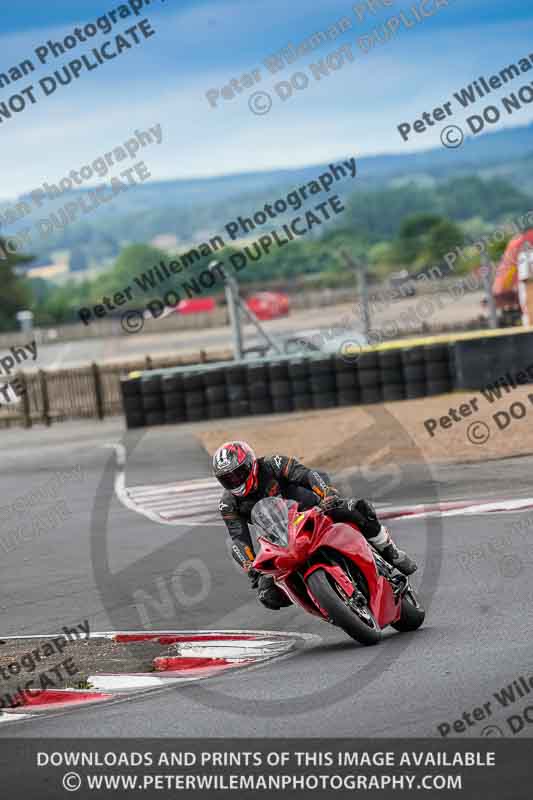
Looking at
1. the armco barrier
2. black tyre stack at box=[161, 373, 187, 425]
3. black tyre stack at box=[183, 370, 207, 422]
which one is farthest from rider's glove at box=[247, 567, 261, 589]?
black tyre stack at box=[161, 373, 187, 425]

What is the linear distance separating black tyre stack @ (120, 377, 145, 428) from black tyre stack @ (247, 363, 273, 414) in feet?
8.05

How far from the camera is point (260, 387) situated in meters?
29.2

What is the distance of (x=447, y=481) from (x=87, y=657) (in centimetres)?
822

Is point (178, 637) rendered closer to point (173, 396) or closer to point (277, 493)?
point (277, 493)

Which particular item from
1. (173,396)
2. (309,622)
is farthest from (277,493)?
(173,396)

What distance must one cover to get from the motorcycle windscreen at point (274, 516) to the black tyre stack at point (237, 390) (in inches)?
809

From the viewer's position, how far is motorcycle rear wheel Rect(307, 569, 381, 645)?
28.0ft

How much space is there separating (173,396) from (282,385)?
95.0 inches

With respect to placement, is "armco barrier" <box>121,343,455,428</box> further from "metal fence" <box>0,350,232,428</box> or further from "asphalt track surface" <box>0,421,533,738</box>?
"asphalt track surface" <box>0,421,533,738</box>

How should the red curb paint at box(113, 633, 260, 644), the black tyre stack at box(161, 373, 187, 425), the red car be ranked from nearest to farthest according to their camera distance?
the red curb paint at box(113, 633, 260, 644) → the black tyre stack at box(161, 373, 187, 425) → the red car

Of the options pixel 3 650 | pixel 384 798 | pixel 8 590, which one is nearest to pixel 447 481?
pixel 8 590

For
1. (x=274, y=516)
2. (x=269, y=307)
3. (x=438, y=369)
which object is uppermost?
(x=269, y=307)

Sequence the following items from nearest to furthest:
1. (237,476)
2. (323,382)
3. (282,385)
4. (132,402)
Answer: (237,476) → (323,382) → (282,385) → (132,402)

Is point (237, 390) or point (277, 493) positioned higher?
point (237, 390)
